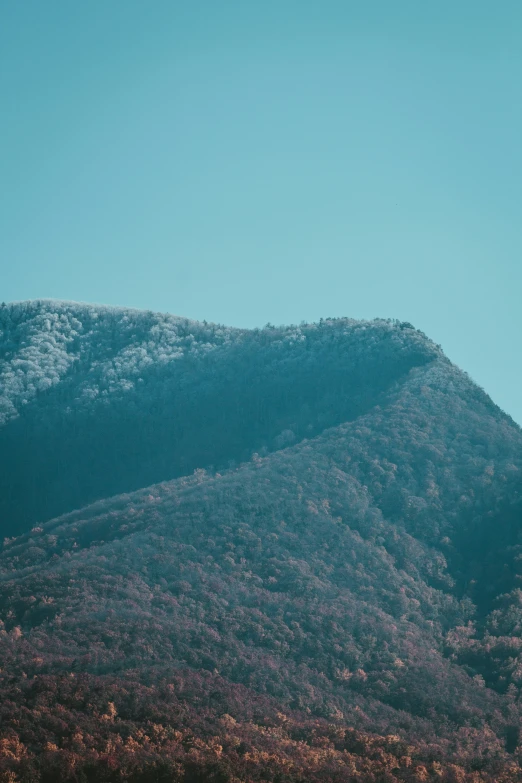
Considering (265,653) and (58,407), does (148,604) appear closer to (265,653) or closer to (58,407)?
(265,653)

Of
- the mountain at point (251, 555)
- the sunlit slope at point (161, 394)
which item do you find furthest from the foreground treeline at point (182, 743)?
the sunlit slope at point (161, 394)

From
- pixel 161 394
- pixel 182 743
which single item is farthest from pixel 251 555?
pixel 161 394

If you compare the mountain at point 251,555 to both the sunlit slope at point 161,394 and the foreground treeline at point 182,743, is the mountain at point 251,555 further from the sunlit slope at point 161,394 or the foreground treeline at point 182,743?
the sunlit slope at point 161,394

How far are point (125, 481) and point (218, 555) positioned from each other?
3295cm

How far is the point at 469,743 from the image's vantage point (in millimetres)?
48469

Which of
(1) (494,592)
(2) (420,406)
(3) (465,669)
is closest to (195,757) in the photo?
(3) (465,669)

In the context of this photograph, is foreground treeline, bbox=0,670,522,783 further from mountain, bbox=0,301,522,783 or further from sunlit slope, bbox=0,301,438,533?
sunlit slope, bbox=0,301,438,533

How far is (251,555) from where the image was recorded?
246ft

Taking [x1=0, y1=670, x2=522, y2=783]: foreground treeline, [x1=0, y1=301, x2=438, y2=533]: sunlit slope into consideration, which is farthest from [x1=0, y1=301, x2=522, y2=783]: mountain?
[x1=0, y1=301, x2=438, y2=533]: sunlit slope

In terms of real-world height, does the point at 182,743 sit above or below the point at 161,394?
below

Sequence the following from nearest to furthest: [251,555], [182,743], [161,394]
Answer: [182,743]
[251,555]
[161,394]

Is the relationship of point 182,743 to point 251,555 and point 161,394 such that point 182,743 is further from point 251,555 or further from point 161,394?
point 161,394

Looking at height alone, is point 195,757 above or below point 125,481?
below

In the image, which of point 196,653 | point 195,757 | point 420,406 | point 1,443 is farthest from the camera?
point 1,443
